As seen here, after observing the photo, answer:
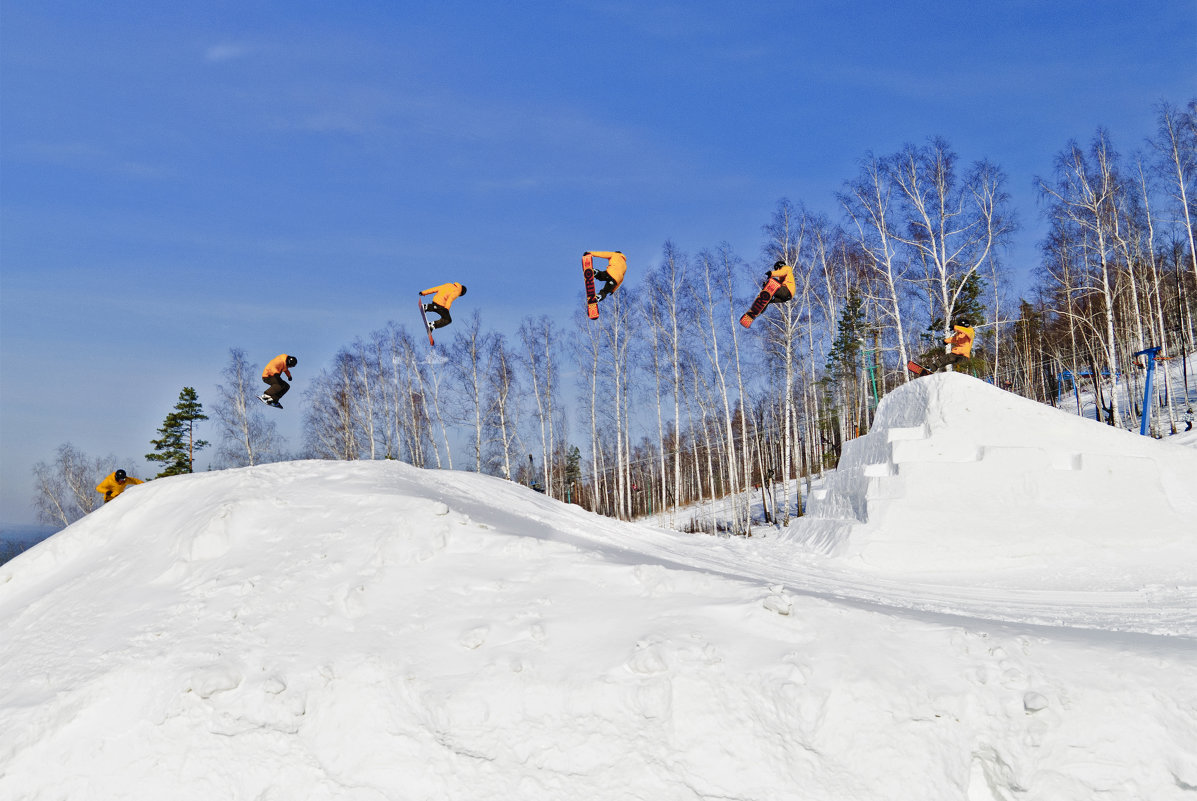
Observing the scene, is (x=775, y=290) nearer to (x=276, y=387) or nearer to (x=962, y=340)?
(x=962, y=340)

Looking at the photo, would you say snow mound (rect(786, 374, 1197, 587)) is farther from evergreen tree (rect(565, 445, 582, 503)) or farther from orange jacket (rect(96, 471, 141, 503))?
evergreen tree (rect(565, 445, 582, 503))

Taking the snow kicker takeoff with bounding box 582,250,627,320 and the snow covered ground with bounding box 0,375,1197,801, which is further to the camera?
the snow kicker takeoff with bounding box 582,250,627,320

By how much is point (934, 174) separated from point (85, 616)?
19.2 meters

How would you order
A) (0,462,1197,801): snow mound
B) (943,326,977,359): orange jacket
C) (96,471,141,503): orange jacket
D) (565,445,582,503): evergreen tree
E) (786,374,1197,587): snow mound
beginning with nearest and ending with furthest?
(0,462,1197,801): snow mound → (786,374,1197,587): snow mound → (96,471,141,503): orange jacket → (943,326,977,359): orange jacket → (565,445,582,503): evergreen tree

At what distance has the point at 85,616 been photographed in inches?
205

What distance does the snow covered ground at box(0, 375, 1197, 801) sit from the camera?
11.6ft

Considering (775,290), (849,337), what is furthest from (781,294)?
(849,337)

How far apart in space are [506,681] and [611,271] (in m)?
8.25

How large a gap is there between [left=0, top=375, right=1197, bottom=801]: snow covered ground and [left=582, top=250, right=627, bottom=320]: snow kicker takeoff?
5.58m

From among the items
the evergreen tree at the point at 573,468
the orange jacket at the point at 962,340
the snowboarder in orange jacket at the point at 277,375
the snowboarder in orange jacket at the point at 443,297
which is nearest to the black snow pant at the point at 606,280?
the snowboarder in orange jacket at the point at 443,297

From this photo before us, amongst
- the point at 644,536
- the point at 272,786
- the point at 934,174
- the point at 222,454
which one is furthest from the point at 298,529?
the point at 222,454

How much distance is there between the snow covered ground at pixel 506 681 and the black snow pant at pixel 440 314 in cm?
564

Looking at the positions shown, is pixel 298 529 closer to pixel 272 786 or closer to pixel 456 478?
pixel 272 786

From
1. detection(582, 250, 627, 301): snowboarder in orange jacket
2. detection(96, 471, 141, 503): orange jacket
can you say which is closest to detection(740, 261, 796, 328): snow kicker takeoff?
detection(582, 250, 627, 301): snowboarder in orange jacket
